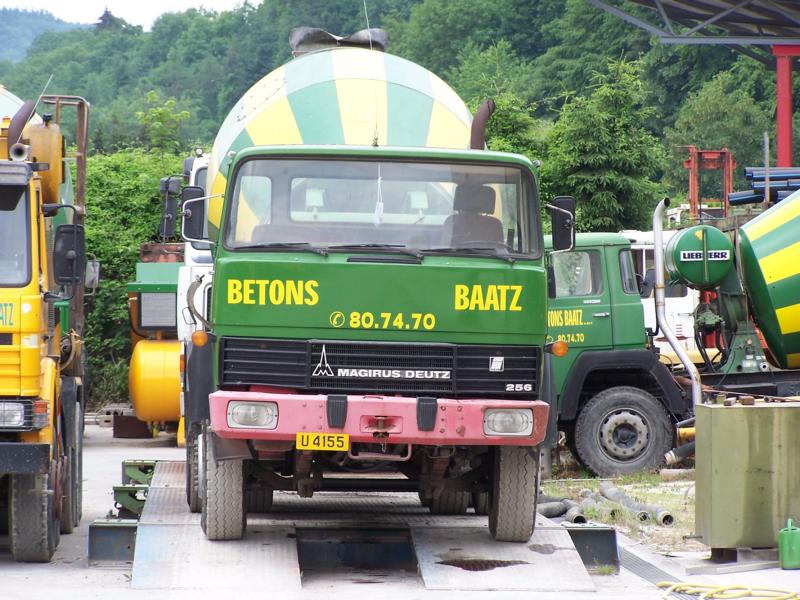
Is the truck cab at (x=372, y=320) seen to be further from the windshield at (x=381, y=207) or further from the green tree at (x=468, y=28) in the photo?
the green tree at (x=468, y=28)

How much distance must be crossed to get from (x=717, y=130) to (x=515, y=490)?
1862 inches

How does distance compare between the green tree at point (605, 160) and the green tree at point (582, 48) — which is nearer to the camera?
the green tree at point (605, 160)

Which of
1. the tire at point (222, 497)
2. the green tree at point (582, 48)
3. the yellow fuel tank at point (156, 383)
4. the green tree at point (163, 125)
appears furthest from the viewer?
the green tree at point (582, 48)

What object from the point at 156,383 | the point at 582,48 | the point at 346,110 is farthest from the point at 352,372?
the point at 582,48

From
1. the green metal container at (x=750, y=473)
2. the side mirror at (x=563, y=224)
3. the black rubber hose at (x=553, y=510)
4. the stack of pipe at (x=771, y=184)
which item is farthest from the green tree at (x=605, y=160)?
the green metal container at (x=750, y=473)

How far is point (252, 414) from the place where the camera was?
8.80 m

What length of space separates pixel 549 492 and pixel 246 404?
219 inches

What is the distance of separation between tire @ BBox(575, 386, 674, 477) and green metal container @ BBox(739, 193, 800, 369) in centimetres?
155

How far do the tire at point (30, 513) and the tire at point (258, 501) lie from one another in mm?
→ 1770

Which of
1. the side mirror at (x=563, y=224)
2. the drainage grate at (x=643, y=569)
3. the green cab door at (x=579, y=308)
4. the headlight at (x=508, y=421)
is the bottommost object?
the drainage grate at (x=643, y=569)

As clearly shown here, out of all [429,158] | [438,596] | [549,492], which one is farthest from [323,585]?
[549,492]

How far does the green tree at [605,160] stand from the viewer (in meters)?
26.2

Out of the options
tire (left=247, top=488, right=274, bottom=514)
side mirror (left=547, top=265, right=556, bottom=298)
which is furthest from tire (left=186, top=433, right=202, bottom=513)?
side mirror (left=547, top=265, right=556, bottom=298)

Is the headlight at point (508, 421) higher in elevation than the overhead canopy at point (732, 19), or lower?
lower
